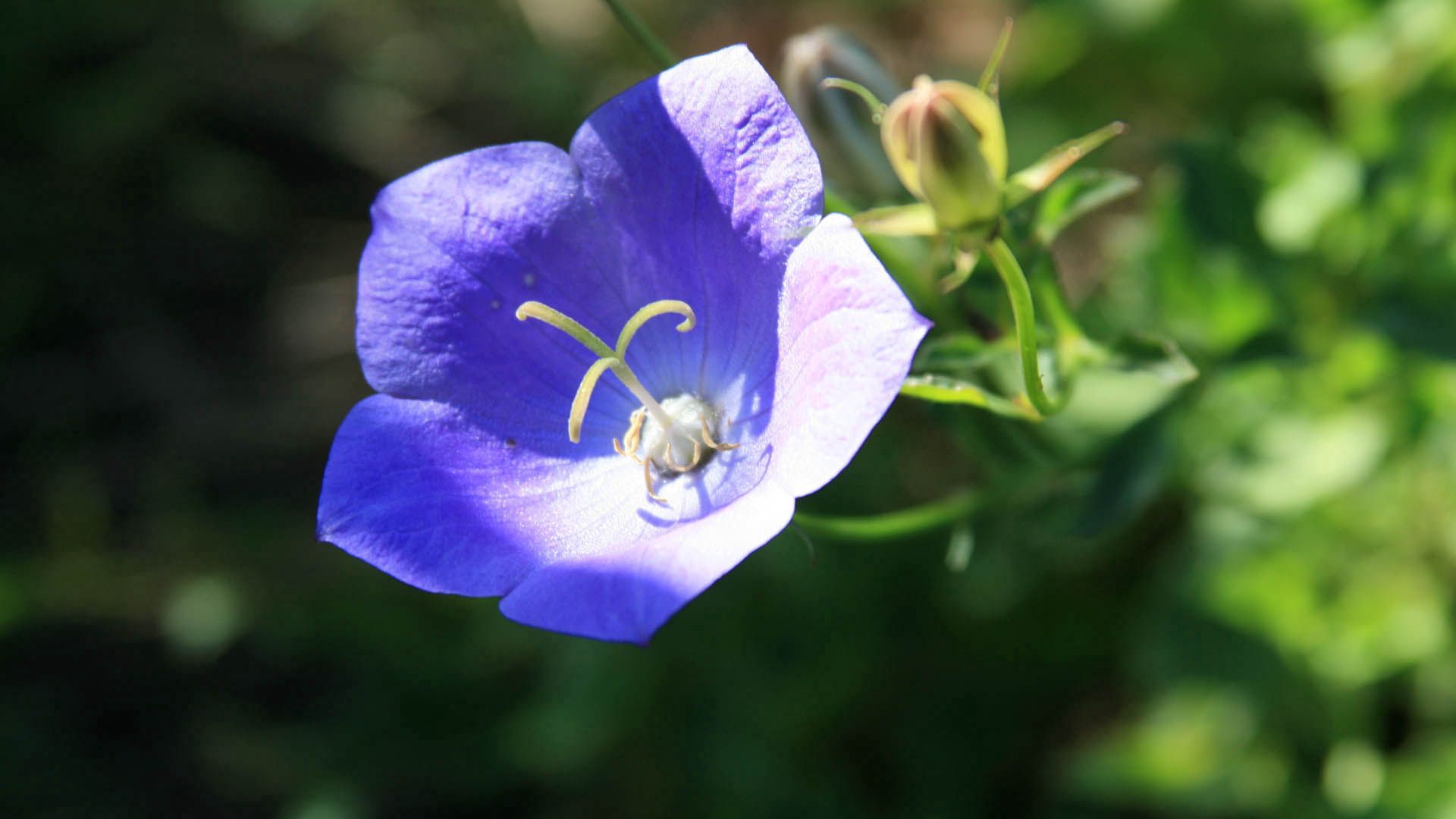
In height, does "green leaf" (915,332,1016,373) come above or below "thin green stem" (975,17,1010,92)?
below

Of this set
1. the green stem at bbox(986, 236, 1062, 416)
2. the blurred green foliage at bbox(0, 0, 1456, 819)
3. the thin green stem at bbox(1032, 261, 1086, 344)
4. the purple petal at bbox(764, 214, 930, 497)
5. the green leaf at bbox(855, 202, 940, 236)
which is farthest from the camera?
the blurred green foliage at bbox(0, 0, 1456, 819)

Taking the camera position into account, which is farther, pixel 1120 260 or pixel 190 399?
pixel 190 399

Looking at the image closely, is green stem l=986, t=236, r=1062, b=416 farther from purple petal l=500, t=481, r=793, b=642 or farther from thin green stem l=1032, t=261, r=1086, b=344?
purple petal l=500, t=481, r=793, b=642

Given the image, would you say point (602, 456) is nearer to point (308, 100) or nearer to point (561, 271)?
point (561, 271)

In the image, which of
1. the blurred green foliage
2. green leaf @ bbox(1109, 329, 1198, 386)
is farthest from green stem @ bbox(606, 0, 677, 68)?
green leaf @ bbox(1109, 329, 1198, 386)

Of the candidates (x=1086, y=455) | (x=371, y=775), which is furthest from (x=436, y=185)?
(x=371, y=775)

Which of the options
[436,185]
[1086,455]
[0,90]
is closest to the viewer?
[436,185]

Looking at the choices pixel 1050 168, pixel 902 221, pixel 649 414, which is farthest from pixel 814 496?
pixel 1050 168
